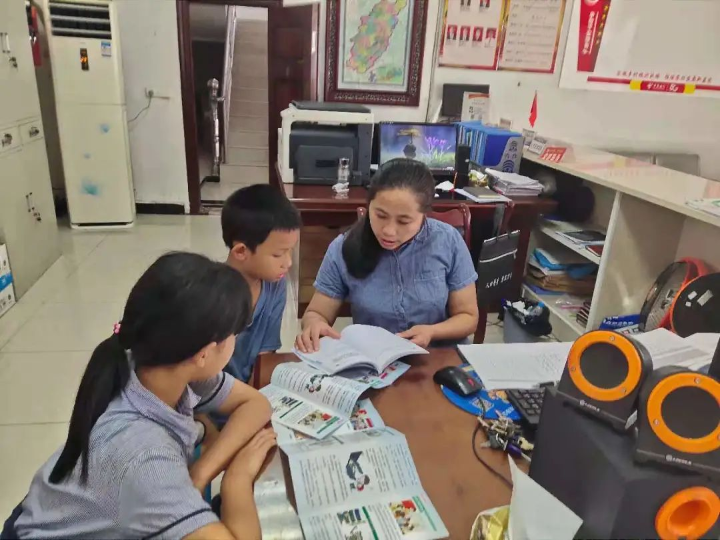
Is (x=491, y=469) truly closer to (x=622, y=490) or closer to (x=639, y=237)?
(x=622, y=490)

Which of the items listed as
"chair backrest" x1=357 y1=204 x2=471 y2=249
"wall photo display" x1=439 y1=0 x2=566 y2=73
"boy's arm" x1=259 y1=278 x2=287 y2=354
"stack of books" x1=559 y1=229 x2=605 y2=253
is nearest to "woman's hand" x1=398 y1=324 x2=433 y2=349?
"boy's arm" x1=259 y1=278 x2=287 y2=354

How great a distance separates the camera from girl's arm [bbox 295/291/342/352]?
1330 mm

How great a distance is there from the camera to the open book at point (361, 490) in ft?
2.68

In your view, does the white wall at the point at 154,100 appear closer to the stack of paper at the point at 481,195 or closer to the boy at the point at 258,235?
the stack of paper at the point at 481,195

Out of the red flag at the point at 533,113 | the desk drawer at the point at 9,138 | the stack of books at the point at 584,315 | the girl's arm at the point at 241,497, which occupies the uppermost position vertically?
the red flag at the point at 533,113

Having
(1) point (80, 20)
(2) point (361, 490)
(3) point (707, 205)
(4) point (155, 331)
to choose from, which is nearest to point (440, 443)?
(2) point (361, 490)

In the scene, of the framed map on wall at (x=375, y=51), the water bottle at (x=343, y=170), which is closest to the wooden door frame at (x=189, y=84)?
the framed map on wall at (x=375, y=51)

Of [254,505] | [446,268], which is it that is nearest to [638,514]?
[254,505]

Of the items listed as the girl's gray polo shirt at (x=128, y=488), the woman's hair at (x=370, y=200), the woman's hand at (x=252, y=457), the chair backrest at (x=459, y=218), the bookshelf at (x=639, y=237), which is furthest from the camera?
the chair backrest at (x=459, y=218)

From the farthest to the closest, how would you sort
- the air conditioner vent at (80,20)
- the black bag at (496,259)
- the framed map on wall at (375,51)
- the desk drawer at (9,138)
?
the air conditioner vent at (80,20), the framed map on wall at (375,51), the desk drawer at (9,138), the black bag at (496,259)

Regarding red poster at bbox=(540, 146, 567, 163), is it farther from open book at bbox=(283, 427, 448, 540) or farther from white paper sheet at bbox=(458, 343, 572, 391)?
open book at bbox=(283, 427, 448, 540)

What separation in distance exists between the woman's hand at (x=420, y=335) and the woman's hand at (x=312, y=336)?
19 cm

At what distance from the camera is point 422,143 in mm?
3172

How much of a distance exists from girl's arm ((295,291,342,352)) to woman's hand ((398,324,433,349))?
0.20 meters
